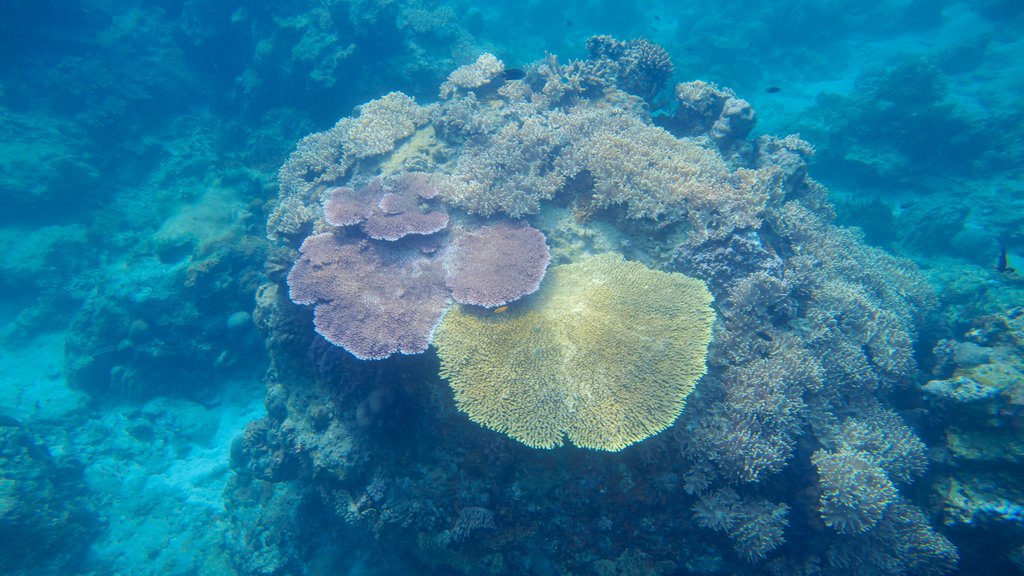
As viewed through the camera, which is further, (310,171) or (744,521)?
(310,171)

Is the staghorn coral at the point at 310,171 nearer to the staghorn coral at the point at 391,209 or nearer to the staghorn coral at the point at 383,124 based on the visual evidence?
the staghorn coral at the point at 383,124

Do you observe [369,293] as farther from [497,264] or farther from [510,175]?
[510,175]

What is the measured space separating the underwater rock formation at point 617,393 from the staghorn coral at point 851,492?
0.02 meters

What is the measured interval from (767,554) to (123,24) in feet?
90.1

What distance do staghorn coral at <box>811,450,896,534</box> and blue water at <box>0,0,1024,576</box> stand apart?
3 centimetres

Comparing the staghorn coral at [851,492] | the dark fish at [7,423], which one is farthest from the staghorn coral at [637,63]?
the dark fish at [7,423]

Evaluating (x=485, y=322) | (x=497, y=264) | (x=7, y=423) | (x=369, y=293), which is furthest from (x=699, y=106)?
(x=7, y=423)

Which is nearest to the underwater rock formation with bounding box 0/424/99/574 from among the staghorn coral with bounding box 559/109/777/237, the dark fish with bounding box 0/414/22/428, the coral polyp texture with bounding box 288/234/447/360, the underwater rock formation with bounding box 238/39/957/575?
the dark fish with bounding box 0/414/22/428

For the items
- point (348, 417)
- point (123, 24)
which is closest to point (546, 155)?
point (348, 417)

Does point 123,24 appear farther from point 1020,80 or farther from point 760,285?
point 1020,80

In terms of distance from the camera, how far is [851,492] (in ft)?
12.8

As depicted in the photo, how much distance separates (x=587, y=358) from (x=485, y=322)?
107 centimetres

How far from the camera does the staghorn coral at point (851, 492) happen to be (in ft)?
12.8

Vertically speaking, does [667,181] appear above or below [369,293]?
above
